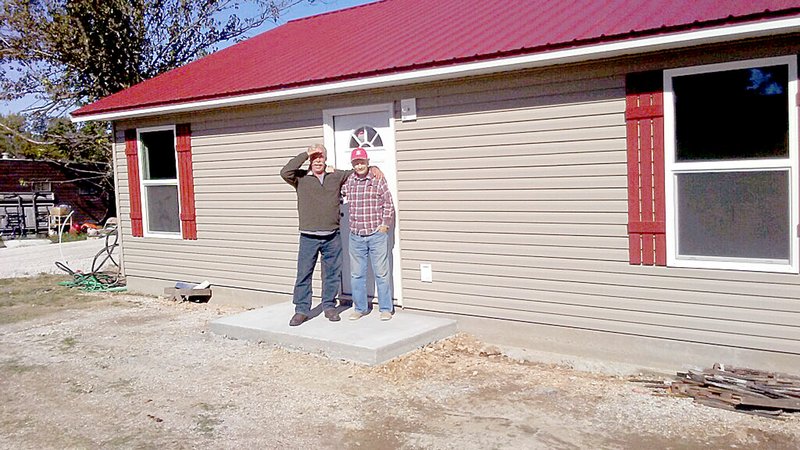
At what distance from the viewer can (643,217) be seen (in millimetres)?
5594

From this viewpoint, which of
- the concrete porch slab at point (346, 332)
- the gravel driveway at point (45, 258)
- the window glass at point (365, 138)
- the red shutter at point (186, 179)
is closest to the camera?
the concrete porch slab at point (346, 332)

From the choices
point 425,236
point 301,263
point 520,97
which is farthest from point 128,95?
point 520,97

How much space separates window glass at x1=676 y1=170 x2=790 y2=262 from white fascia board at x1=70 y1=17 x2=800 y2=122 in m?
1.01

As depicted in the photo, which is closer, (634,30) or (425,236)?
(634,30)

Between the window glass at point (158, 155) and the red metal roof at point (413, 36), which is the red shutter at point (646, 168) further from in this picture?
the window glass at point (158, 155)

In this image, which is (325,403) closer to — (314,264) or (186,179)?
(314,264)

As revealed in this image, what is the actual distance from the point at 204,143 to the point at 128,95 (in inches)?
74.4

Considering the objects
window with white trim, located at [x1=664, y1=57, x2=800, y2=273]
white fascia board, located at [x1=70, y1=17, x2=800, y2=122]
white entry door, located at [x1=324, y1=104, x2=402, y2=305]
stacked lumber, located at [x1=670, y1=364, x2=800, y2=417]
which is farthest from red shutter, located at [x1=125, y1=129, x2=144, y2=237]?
stacked lumber, located at [x1=670, y1=364, x2=800, y2=417]

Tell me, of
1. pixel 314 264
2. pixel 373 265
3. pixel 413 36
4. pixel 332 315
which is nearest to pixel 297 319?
pixel 332 315

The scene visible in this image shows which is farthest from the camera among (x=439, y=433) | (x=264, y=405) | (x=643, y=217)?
(x=643, y=217)

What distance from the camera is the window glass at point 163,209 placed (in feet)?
31.8

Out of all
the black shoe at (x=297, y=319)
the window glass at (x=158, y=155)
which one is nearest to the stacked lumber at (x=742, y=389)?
the black shoe at (x=297, y=319)

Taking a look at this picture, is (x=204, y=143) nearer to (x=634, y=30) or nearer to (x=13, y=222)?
(x=634, y=30)

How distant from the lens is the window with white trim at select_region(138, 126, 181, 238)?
→ 9.65 meters
